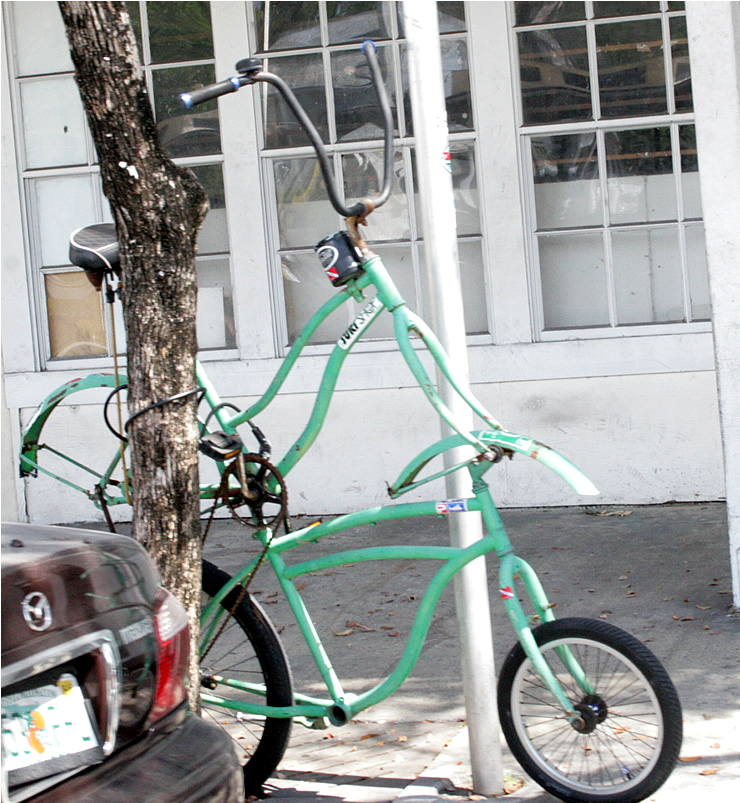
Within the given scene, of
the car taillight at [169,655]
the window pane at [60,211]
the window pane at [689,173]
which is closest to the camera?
the car taillight at [169,655]

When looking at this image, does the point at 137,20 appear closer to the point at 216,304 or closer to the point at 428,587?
the point at 216,304

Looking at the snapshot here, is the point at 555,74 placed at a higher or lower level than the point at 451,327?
higher

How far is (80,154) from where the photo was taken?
7.85 metres

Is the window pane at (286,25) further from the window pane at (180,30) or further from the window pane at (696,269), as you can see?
the window pane at (696,269)

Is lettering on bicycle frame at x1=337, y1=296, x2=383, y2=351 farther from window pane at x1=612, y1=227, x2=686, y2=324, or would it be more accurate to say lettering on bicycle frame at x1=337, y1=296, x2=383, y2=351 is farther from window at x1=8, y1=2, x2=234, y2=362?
window at x1=8, y1=2, x2=234, y2=362

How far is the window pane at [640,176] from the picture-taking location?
710 cm

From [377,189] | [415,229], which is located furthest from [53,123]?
[415,229]

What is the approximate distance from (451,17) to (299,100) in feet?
3.88

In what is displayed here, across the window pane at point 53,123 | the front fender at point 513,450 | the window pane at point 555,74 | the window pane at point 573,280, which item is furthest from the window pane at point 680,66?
the front fender at point 513,450

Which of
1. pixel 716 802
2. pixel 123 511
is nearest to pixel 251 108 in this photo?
pixel 123 511

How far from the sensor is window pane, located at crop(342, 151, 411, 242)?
7.45 meters

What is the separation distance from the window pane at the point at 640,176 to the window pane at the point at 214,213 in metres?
2.74

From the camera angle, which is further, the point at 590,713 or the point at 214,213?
the point at 214,213

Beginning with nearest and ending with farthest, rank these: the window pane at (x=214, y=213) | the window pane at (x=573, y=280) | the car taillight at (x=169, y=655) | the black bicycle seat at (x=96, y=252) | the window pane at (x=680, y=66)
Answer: the car taillight at (x=169, y=655), the black bicycle seat at (x=96, y=252), the window pane at (x=680, y=66), the window pane at (x=573, y=280), the window pane at (x=214, y=213)
